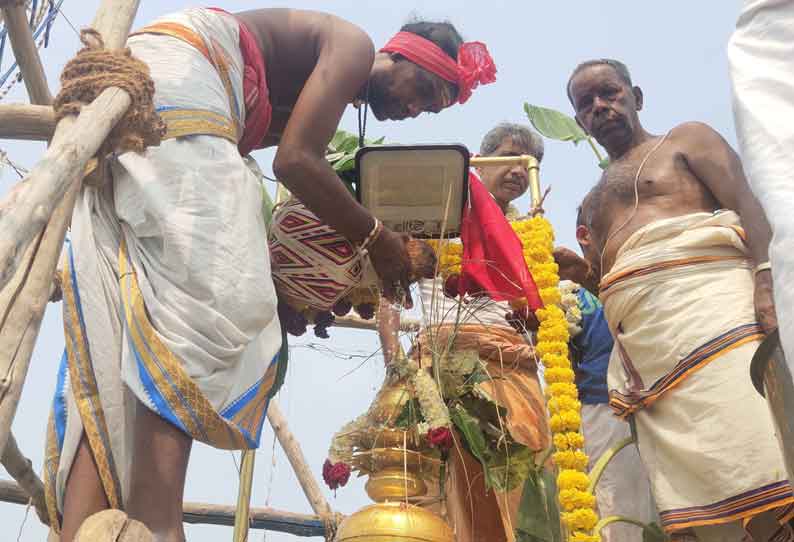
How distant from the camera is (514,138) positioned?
17.4 ft

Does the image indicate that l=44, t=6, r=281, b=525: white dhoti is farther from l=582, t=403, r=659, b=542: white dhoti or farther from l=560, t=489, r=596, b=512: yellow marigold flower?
l=582, t=403, r=659, b=542: white dhoti

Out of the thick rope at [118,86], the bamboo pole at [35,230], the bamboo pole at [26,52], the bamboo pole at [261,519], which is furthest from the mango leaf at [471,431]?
the bamboo pole at [261,519]

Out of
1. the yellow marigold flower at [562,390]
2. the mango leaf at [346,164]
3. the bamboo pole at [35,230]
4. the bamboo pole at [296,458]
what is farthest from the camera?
the bamboo pole at [296,458]

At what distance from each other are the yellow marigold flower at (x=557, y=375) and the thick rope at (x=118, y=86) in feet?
6.40

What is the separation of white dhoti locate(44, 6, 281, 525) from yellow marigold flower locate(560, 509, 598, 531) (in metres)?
1.29

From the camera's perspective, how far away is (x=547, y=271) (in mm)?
3797

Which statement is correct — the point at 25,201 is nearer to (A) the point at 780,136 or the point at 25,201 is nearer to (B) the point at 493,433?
(A) the point at 780,136

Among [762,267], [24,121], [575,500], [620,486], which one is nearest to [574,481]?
[575,500]

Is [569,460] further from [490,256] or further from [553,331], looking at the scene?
[490,256]

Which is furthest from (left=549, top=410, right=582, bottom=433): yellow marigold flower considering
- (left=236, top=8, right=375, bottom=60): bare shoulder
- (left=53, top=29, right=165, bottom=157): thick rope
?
(left=53, top=29, right=165, bottom=157): thick rope

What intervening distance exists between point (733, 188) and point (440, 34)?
1.25 meters

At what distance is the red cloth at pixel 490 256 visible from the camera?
3383 millimetres

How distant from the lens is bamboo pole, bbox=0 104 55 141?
2455mm

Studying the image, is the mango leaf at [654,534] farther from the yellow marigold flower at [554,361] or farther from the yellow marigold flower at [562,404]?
the yellow marigold flower at [554,361]
